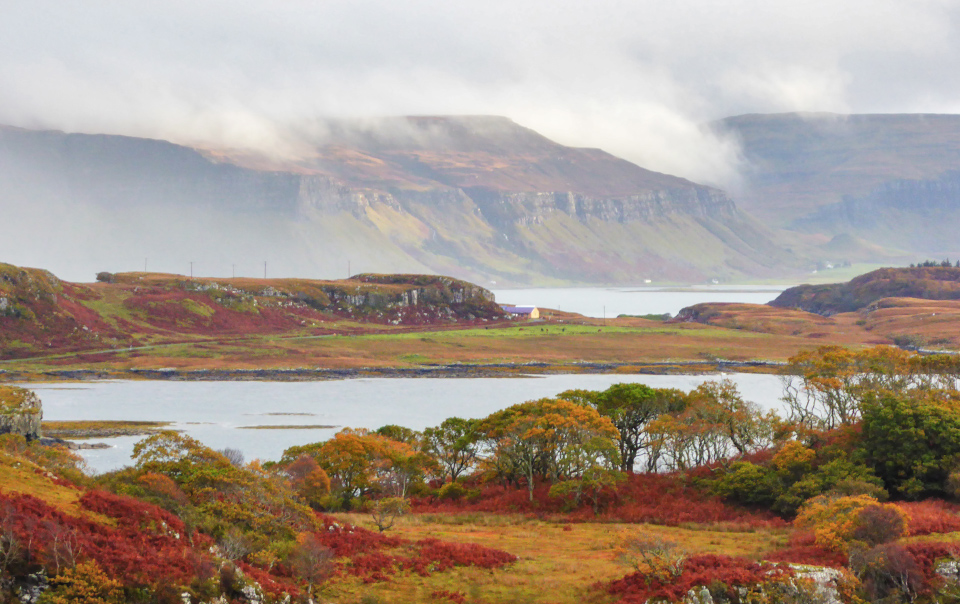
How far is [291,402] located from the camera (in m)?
109

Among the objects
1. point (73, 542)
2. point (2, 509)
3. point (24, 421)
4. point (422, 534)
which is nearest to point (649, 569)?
point (422, 534)

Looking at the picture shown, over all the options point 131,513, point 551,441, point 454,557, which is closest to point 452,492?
point 551,441

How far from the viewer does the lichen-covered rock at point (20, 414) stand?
65625 millimetres

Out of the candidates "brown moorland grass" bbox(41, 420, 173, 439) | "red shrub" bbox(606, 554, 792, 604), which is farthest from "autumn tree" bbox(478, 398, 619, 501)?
"brown moorland grass" bbox(41, 420, 173, 439)

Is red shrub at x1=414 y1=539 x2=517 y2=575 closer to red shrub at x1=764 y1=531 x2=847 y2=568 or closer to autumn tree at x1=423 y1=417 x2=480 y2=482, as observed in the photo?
red shrub at x1=764 y1=531 x2=847 y2=568

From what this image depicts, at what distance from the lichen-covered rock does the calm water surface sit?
15.5 ft

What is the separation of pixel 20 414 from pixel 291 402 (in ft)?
144

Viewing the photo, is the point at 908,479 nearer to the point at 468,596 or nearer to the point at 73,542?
the point at 468,596

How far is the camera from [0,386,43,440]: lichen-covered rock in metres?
65.6

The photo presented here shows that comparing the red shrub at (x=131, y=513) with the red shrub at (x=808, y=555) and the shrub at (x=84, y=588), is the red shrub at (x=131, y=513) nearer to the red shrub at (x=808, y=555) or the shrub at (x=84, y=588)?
the shrub at (x=84, y=588)

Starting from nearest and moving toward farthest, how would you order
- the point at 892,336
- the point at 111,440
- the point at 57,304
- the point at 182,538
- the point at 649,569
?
the point at 182,538, the point at 649,569, the point at 111,440, the point at 57,304, the point at 892,336

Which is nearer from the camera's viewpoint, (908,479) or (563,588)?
(563,588)

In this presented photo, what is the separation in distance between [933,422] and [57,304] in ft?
531

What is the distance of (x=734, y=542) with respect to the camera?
3903 cm
